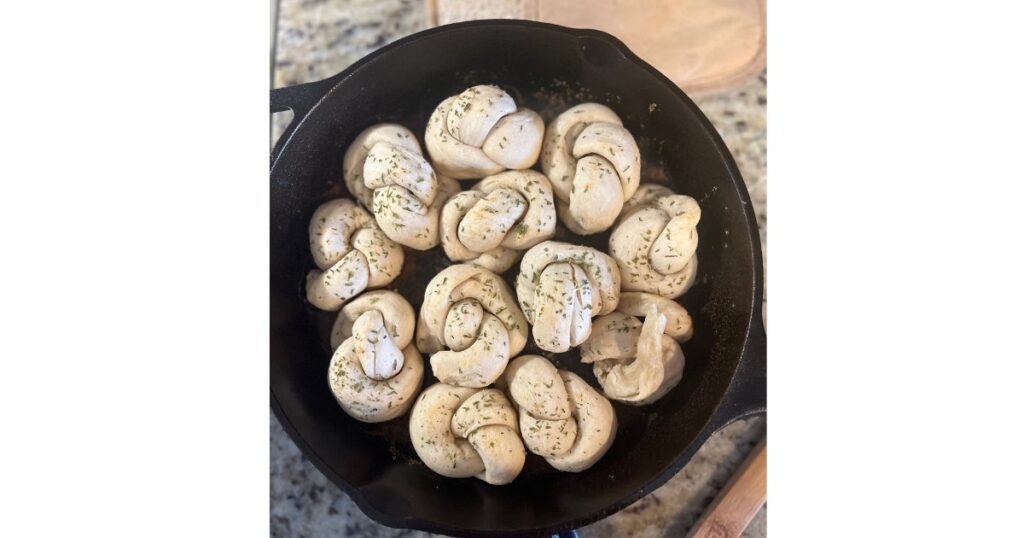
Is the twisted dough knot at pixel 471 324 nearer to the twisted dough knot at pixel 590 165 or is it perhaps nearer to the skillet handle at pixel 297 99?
the twisted dough knot at pixel 590 165

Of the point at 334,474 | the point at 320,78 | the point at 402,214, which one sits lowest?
the point at 334,474

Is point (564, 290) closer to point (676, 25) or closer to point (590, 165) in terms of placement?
point (590, 165)

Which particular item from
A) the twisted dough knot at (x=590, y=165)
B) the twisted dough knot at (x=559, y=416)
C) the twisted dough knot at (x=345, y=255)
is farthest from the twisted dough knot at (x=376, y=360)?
the twisted dough knot at (x=590, y=165)

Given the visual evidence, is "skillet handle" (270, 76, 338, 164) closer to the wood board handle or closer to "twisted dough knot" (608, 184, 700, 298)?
"twisted dough knot" (608, 184, 700, 298)
